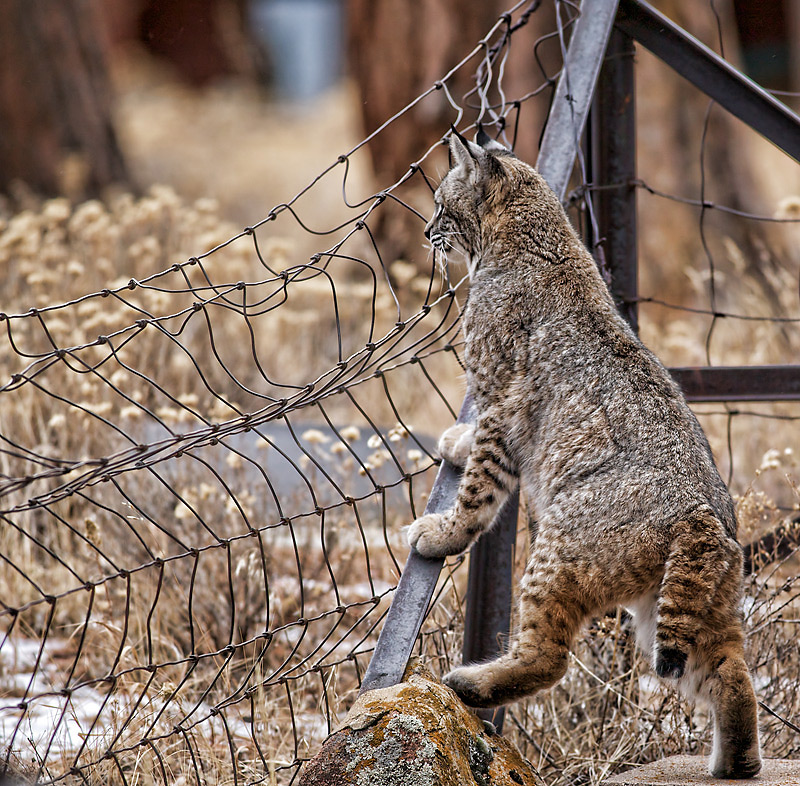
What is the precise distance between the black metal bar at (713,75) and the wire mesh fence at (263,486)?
0.23 m

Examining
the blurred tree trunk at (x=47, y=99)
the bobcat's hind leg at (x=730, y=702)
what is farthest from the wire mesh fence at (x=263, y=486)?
the blurred tree trunk at (x=47, y=99)

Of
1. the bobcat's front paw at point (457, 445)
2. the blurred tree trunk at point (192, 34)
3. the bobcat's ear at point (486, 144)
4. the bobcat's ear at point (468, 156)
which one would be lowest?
the bobcat's front paw at point (457, 445)

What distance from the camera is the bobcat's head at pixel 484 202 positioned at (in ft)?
10.2

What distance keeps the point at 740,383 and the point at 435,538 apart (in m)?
1.33

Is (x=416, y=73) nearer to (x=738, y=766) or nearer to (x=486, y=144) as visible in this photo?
(x=486, y=144)

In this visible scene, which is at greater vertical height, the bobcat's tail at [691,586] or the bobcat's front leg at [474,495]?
the bobcat's front leg at [474,495]

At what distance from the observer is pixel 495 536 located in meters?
2.86

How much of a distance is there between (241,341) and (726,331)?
3.44 metres

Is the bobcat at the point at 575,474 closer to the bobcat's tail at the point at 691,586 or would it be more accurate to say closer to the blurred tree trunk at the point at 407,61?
the bobcat's tail at the point at 691,586

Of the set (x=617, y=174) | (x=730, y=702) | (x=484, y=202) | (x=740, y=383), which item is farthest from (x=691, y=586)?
(x=617, y=174)

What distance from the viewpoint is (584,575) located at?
2.47 m

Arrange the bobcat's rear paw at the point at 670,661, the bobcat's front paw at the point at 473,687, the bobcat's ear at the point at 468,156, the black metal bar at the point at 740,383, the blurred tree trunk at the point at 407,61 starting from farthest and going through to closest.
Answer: the blurred tree trunk at the point at 407,61
the black metal bar at the point at 740,383
the bobcat's ear at the point at 468,156
the bobcat's front paw at the point at 473,687
the bobcat's rear paw at the point at 670,661

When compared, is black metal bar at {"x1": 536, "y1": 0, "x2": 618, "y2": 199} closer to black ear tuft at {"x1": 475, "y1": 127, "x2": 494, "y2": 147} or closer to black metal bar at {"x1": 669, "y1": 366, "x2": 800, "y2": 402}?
black ear tuft at {"x1": 475, "y1": 127, "x2": 494, "y2": 147}

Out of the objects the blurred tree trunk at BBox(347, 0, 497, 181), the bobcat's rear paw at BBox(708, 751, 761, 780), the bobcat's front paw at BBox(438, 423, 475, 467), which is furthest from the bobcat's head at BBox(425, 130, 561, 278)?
the blurred tree trunk at BBox(347, 0, 497, 181)
